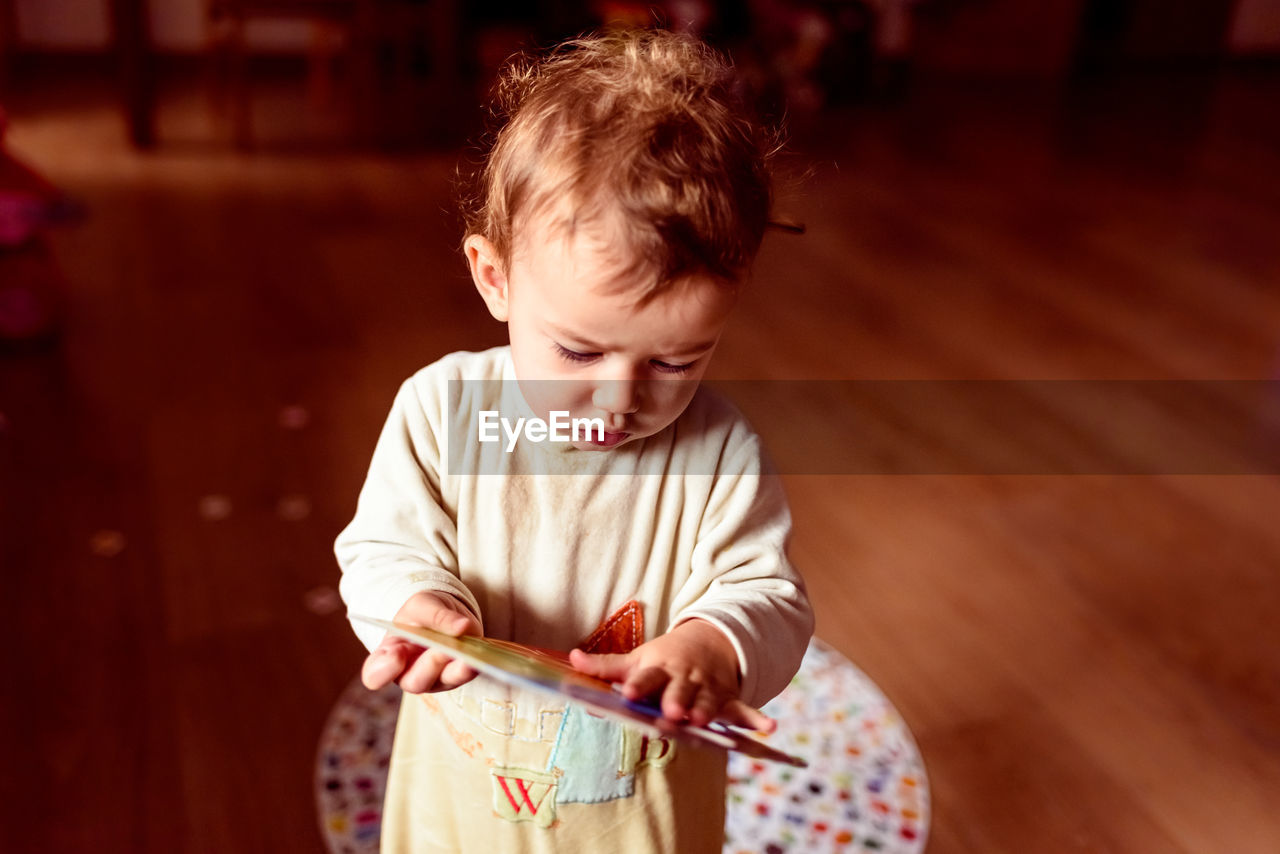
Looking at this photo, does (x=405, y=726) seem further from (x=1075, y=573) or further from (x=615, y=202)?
(x=1075, y=573)

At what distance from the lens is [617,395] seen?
0.65m

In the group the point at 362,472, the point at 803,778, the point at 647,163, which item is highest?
the point at 647,163

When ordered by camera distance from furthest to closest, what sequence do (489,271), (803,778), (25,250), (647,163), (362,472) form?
(25,250), (362,472), (803,778), (489,271), (647,163)

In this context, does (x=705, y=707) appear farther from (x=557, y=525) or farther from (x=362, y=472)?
(x=362, y=472)

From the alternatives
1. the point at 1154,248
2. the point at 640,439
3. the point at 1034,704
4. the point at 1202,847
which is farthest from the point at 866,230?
the point at 640,439

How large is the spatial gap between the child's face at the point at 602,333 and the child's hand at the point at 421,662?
137 mm

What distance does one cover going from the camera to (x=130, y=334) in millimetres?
2047

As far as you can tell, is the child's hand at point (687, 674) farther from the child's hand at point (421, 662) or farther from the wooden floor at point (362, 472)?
the wooden floor at point (362, 472)

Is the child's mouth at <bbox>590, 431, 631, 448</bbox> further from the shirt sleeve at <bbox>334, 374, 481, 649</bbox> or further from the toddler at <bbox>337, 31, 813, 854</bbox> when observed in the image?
the shirt sleeve at <bbox>334, 374, 481, 649</bbox>

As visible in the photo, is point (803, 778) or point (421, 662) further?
point (803, 778)

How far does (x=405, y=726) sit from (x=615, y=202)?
436 millimetres

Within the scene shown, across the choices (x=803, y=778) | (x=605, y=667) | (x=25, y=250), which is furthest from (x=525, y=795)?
(x=25, y=250)
